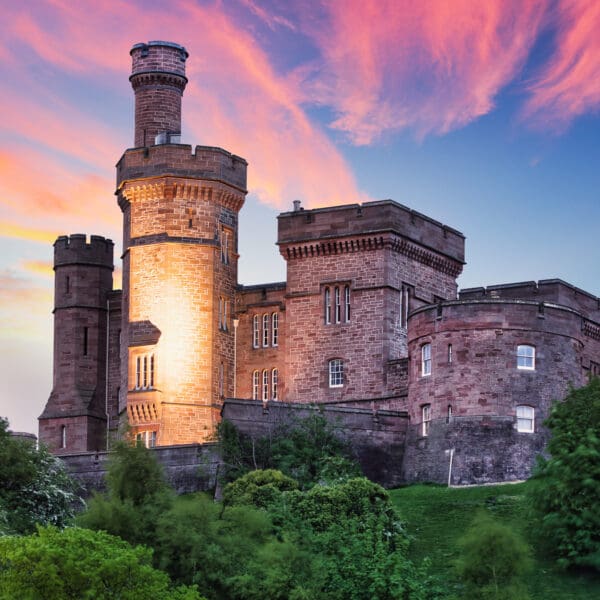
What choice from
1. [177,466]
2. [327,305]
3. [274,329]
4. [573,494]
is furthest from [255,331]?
[573,494]

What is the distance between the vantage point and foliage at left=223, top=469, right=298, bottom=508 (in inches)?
2729

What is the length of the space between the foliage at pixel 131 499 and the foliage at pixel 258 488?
342cm

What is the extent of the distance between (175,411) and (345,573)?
23.8m

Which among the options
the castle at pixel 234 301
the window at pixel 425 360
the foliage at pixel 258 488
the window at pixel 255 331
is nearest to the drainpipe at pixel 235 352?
the castle at pixel 234 301

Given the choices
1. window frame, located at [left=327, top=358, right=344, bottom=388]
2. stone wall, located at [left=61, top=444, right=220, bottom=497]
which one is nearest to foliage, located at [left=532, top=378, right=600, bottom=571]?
stone wall, located at [left=61, top=444, right=220, bottom=497]

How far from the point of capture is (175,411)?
8431cm

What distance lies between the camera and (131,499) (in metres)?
64.2

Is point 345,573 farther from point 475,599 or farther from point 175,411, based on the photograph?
point 175,411

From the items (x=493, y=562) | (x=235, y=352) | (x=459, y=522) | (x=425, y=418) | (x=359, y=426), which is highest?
(x=235, y=352)

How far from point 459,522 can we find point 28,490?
1478 cm

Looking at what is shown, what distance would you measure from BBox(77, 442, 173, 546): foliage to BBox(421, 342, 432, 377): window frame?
13274mm

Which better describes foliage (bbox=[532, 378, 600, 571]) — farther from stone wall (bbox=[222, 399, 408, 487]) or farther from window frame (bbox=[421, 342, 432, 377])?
stone wall (bbox=[222, 399, 408, 487])

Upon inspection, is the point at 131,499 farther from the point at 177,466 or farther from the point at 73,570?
the point at 177,466

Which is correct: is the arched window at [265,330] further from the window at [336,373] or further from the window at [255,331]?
the window at [336,373]
